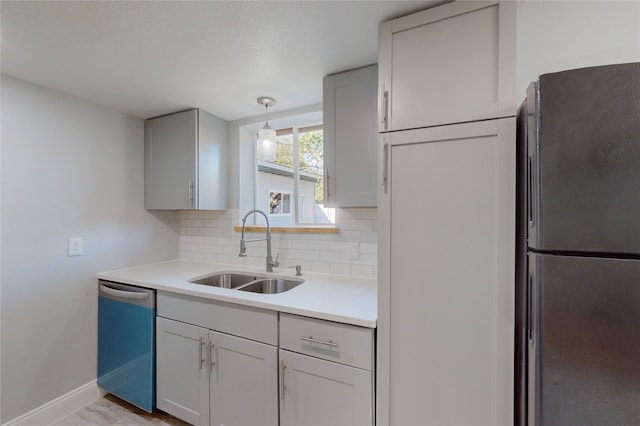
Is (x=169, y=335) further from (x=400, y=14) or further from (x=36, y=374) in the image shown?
(x=400, y=14)

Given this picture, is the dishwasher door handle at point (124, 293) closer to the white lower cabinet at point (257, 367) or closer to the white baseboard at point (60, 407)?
the white lower cabinet at point (257, 367)

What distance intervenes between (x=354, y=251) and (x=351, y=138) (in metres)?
0.78

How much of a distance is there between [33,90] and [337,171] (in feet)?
6.49

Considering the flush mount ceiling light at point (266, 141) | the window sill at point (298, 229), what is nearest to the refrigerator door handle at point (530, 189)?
the window sill at point (298, 229)

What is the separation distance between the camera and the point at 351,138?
1.60 metres

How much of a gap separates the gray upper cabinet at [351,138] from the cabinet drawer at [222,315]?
0.74 meters

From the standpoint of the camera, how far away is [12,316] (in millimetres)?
1661

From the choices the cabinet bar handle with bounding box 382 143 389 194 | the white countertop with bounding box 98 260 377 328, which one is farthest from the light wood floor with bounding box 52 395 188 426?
the cabinet bar handle with bounding box 382 143 389 194

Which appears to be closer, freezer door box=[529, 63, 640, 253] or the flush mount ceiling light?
freezer door box=[529, 63, 640, 253]

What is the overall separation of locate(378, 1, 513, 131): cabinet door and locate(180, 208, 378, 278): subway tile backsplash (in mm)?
878

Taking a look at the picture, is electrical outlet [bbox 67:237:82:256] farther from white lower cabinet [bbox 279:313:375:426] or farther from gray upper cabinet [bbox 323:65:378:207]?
gray upper cabinet [bbox 323:65:378:207]

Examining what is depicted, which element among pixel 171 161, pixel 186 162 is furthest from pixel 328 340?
pixel 171 161

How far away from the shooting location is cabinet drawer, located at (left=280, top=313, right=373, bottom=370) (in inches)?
47.5

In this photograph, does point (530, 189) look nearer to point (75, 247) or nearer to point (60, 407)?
point (75, 247)
